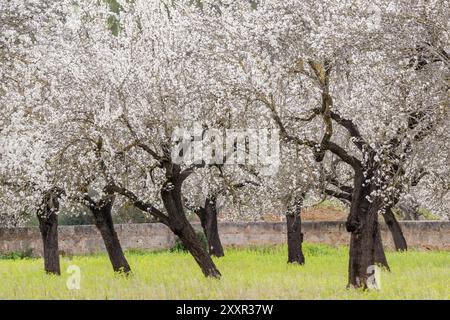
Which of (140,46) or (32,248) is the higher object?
(140,46)

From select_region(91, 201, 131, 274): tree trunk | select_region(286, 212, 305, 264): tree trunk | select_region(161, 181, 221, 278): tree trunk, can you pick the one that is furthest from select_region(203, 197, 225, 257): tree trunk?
select_region(161, 181, 221, 278): tree trunk

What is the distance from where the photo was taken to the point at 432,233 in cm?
4184

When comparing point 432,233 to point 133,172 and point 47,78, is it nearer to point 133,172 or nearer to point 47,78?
point 133,172

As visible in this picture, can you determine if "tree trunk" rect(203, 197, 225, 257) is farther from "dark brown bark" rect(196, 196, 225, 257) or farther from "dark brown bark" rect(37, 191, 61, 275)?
"dark brown bark" rect(37, 191, 61, 275)

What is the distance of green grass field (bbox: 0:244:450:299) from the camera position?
19422mm

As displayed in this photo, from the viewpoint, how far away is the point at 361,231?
20.6m

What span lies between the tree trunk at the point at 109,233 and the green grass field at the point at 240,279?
26.3 inches

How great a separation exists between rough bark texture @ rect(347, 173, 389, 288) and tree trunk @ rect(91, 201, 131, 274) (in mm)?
9783

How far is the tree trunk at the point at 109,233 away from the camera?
26.9 m

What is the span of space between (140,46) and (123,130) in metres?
2.63

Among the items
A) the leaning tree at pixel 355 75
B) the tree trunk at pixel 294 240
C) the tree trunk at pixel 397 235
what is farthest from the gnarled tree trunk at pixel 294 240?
the leaning tree at pixel 355 75

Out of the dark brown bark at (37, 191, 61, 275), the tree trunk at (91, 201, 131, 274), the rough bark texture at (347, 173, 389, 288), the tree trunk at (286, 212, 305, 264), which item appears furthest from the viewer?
the tree trunk at (286, 212, 305, 264)

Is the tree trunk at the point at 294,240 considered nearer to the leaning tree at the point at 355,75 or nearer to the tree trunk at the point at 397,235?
the tree trunk at the point at 397,235
